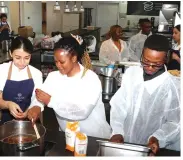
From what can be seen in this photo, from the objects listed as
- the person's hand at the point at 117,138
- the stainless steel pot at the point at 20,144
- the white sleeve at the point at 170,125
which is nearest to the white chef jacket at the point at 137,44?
the white sleeve at the point at 170,125

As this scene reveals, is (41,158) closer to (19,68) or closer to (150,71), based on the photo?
(150,71)

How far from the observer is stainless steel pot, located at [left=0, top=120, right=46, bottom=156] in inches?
53.4

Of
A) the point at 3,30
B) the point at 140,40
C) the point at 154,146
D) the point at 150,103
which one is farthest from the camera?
the point at 3,30

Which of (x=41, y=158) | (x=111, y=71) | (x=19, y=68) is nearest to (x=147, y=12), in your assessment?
(x=111, y=71)

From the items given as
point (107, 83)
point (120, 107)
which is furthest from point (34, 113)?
point (107, 83)

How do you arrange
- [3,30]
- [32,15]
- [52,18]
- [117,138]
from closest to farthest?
[117,138]
[3,30]
[32,15]
[52,18]

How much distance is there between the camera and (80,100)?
1.75 meters

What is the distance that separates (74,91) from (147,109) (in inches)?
20.2

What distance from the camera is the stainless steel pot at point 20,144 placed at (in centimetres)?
136

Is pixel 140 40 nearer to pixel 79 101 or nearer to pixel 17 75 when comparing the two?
pixel 17 75

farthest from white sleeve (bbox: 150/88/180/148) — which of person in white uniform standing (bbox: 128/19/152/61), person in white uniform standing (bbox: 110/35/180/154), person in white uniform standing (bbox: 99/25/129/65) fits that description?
person in white uniform standing (bbox: 128/19/152/61)

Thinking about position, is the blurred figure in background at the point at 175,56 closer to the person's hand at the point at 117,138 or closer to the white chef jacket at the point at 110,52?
the person's hand at the point at 117,138

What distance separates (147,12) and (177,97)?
7.11 m

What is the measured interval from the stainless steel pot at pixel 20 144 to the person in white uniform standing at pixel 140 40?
10.9 feet
